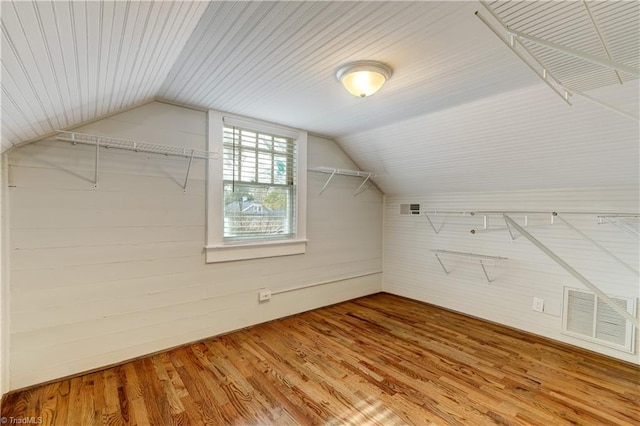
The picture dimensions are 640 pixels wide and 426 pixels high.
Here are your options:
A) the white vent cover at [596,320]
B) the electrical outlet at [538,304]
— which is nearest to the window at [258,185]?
the electrical outlet at [538,304]

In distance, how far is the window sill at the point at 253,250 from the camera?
2955 mm

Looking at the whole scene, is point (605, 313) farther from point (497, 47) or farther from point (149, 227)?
point (149, 227)

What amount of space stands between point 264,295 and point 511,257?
2796mm

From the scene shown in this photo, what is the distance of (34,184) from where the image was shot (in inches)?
84.7

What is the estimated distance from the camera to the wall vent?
4.27 meters

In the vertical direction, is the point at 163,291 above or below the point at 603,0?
below

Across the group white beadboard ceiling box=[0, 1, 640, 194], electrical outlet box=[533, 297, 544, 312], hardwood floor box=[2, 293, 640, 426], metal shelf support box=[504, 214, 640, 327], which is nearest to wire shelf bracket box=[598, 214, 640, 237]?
white beadboard ceiling box=[0, 1, 640, 194]

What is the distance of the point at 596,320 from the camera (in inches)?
110

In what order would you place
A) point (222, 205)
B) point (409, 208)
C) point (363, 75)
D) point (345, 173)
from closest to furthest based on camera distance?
1. point (363, 75)
2. point (222, 205)
3. point (345, 173)
4. point (409, 208)

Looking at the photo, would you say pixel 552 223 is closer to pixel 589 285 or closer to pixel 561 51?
pixel 589 285

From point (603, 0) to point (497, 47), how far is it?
0.48m

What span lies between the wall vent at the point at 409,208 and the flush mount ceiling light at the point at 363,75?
252 centimetres

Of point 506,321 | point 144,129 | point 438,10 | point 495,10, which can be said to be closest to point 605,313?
point 506,321

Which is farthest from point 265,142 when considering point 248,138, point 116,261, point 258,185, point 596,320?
point 596,320
